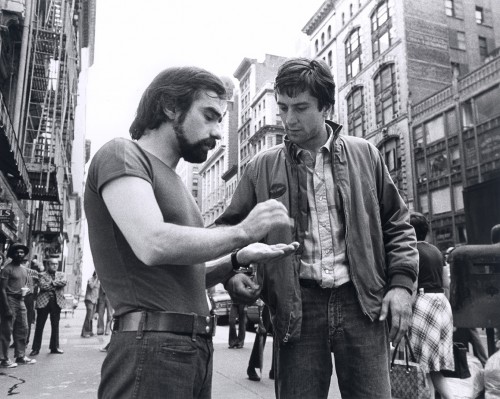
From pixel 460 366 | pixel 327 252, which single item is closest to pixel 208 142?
pixel 327 252

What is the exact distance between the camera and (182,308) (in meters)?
1.85

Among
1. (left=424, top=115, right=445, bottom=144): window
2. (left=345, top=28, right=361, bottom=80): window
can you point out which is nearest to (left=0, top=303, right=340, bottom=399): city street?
(left=424, top=115, right=445, bottom=144): window

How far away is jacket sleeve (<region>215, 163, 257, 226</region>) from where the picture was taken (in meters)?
2.82

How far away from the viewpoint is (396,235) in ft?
8.61

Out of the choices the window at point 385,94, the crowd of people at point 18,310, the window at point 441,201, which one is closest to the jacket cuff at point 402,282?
the crowd of people at point 18,310

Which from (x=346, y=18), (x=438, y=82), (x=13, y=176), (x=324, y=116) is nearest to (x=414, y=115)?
(x=438, y=82)

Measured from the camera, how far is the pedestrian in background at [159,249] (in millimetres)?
1704

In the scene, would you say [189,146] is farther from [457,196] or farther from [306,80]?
[457,196]

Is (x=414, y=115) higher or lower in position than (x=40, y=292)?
higher

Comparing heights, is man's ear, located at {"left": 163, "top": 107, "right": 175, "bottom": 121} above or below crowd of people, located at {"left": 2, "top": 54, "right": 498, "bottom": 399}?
above

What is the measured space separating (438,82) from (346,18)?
11.6 m

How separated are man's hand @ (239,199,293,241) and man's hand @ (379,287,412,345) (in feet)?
2.92

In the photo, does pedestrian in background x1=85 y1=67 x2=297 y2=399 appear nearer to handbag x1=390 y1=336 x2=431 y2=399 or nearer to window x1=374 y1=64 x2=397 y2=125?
handbag x1=390 y1=336 x2=431 y2=399

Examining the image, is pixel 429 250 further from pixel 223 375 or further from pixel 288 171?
pixel 223 375
